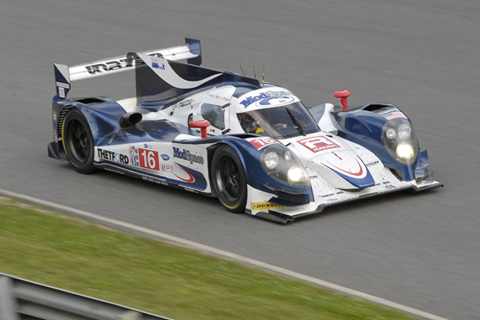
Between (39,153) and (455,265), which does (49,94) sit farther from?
(455,265)

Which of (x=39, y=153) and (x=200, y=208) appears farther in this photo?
(x=39, y=153)

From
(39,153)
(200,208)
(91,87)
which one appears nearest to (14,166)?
(39,153)

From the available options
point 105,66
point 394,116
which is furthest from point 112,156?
point 394,116

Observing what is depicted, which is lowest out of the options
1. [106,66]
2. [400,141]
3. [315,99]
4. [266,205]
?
[266,205]

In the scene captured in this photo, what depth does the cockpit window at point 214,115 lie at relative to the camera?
9891mm

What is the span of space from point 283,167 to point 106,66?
13.6ft

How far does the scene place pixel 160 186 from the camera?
33.8 ft

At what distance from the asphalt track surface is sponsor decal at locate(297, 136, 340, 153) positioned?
76cm

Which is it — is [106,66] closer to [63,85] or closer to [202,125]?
[63,85]

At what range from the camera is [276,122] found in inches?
382

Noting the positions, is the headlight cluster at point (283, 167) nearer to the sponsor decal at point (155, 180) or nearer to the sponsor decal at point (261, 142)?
the sponsor decal at point (261, 142)

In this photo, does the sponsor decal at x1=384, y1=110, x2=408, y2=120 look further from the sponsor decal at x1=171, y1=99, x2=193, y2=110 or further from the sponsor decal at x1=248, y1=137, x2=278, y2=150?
the sponsor decal at x1=171, y1=99, x2=193, y2=110

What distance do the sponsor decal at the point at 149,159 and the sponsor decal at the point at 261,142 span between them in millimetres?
1538

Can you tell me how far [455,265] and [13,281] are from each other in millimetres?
4122
